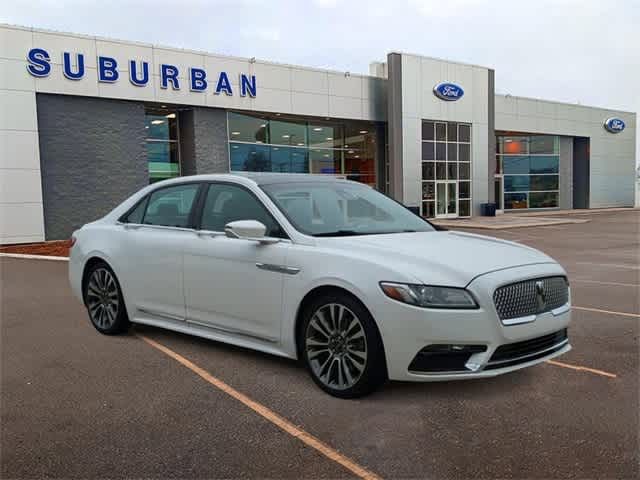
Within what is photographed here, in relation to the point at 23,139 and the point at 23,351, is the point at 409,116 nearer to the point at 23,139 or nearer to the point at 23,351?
the point at 23,139

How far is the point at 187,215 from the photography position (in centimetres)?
538

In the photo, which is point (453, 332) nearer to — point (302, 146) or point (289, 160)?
point (289, 160)

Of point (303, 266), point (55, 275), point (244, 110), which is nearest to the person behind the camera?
point (303, 266)

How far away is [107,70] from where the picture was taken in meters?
21.9

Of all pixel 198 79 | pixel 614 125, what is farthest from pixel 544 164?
pixel 198 79

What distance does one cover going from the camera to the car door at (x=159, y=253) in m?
5.25

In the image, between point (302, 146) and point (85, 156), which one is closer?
point (85, 156)

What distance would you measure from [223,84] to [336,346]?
23.0m

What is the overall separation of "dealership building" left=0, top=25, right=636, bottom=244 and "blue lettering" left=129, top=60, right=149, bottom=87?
1.6 inches

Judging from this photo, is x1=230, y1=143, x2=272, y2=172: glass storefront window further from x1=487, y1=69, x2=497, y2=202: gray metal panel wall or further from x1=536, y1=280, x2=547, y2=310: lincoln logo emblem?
x1=536, y1=280, x2=547, y2=310: lincoln logo emblem

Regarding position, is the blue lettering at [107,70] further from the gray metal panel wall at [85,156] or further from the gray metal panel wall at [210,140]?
the gray metal panel wall at [210,140]

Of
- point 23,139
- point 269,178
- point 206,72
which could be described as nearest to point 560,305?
point 269,178

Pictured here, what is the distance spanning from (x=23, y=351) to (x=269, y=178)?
9.70ft

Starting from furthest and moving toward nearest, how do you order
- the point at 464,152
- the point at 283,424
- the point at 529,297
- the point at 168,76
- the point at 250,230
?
the point at 464,152
the point at 168,76
the point at 250,230
the point at 529,297
the point at 283,424
